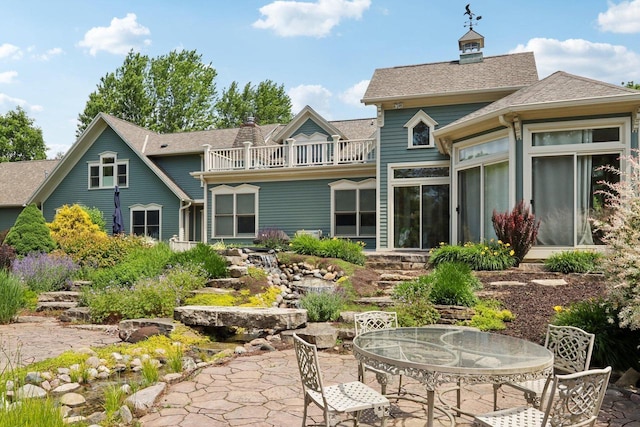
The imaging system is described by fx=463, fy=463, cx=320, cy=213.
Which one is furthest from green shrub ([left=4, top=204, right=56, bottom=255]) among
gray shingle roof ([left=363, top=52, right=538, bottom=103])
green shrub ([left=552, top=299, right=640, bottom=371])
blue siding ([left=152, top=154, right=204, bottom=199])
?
green shrub ([left=552, top=299, right=640, bottom=371])

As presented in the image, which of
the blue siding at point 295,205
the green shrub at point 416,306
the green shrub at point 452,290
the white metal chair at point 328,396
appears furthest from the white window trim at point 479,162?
the white metal chair at point 328,396

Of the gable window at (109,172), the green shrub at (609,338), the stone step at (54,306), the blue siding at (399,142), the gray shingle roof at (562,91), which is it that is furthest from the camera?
the gable window at (109,172)

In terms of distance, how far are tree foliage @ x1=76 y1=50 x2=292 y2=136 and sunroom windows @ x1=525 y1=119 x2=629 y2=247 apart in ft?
93.5

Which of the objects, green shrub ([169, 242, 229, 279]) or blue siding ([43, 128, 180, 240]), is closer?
green shrub ([169, 242, 229, 279])

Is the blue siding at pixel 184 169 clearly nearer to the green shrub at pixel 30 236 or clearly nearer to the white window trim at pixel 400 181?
the green shrub at pixel 30 236

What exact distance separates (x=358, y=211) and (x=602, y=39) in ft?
33.5

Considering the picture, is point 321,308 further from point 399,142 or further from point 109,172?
point 109,172

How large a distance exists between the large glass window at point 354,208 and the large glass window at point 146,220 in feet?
26.5

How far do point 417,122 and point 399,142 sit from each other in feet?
2.72

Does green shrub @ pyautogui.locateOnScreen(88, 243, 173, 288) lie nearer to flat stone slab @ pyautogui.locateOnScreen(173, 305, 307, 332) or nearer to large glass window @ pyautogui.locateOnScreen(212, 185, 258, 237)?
flat stone slab @ pyautogui.locateOnScreen(173, 305, 307, 332)

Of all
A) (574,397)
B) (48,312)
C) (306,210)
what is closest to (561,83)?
(306,210)

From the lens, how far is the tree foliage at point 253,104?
130 ft

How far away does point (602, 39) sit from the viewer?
15859mm

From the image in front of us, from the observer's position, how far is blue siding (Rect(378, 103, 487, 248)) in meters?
14.4
